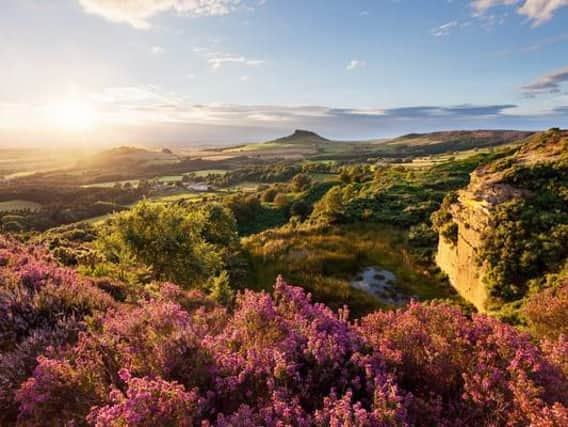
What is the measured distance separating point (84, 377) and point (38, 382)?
37 cm

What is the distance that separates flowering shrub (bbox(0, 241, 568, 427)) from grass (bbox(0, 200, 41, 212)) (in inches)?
2852

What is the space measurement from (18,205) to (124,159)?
69455 mm

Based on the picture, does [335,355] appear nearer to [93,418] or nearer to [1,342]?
[93,418]

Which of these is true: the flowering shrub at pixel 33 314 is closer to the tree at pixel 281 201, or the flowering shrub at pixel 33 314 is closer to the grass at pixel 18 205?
the tree at pixel 281 201

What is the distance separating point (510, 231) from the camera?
12953 millimetres

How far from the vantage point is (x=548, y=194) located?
13812mm

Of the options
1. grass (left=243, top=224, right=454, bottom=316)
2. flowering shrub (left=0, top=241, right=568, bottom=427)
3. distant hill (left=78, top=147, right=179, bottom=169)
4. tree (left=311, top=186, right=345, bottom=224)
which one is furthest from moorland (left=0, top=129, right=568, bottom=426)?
distant hill (left=78, top=147, right=179, bottom=169)

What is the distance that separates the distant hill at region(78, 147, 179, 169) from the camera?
119 metres

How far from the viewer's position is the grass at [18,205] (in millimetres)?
59850

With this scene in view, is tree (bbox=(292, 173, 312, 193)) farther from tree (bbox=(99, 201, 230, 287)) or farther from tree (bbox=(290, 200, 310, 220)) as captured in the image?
tree (bbox=(99, 201, 230, 287))

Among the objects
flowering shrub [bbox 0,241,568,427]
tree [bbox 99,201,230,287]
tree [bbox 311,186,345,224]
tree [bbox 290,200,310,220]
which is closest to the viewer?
Answer: flowering shrub [bbox 0,241,568,427]

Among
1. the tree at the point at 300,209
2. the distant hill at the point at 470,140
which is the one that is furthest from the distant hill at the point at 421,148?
the tree at the point at 300,209

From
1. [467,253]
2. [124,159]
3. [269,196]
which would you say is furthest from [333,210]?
[124,159]

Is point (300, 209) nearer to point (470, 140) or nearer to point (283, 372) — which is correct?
point (283, 372)
